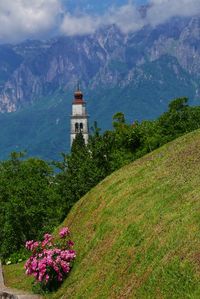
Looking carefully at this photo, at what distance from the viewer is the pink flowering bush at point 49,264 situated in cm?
2166

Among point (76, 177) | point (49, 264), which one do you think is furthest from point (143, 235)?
point (76, 177)

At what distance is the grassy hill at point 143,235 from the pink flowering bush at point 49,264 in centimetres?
44

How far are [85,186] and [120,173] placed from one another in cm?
1236

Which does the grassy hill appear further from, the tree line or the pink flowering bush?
the tree line

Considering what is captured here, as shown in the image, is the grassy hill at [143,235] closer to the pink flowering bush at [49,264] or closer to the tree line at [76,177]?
the pink flowering bush at [49,264]

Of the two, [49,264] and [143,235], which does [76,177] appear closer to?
[49,264]

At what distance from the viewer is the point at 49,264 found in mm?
21734

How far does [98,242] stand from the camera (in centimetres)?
2339

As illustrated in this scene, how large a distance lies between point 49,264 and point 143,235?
12.3ft

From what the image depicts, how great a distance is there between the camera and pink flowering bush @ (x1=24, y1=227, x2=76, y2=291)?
2166 cm

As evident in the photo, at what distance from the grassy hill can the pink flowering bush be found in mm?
438

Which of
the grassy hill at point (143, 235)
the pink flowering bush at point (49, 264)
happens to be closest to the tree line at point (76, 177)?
the grassy hill at point (143, 235)

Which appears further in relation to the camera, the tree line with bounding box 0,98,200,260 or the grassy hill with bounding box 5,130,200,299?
the tree line with bounding box 0,98,200,260

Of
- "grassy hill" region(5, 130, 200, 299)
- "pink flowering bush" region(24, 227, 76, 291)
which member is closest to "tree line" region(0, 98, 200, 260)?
"grassy hill" region(5, 130, 200, 299)
